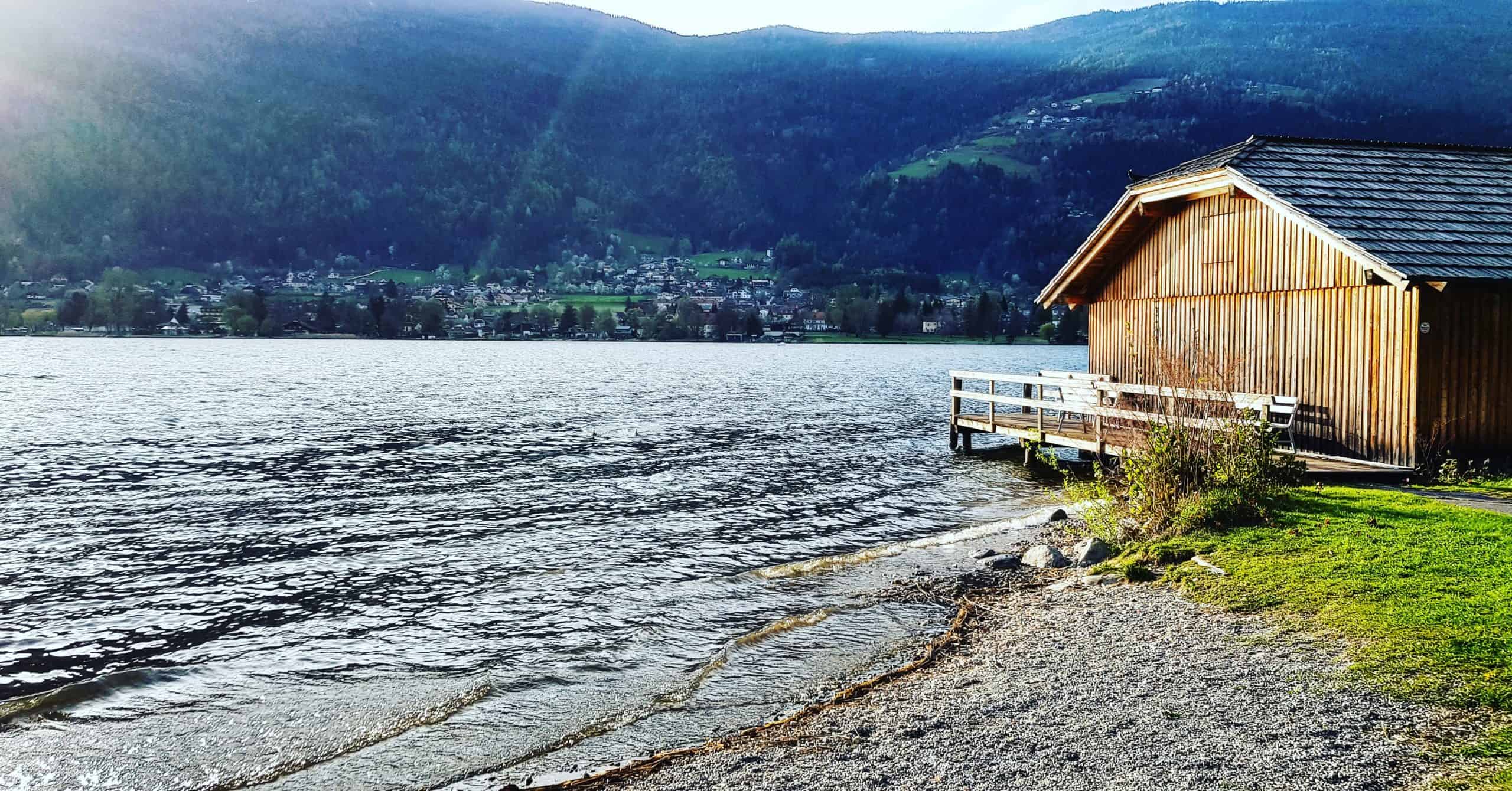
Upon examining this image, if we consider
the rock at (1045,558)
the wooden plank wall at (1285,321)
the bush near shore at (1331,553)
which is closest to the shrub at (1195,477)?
the bush near shore at (1331,553)

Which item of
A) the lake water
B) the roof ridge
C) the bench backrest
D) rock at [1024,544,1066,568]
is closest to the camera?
the lake water

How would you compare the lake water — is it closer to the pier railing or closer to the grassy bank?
the pier railing

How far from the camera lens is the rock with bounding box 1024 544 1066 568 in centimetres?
1372

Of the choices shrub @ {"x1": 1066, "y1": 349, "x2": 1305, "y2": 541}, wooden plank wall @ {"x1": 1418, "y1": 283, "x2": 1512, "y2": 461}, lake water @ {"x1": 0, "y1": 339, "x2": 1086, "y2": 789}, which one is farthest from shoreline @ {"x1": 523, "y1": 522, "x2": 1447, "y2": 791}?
wooden plank wall @ {"x1": 1418, "y1": 283, "x2": 1512, "y2": 461}

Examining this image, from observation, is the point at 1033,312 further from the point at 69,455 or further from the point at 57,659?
the point at 57,659

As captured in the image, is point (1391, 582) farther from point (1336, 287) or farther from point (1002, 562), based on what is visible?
point (1336, 287)

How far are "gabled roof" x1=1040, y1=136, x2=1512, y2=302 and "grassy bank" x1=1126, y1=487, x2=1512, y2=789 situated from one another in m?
4.78

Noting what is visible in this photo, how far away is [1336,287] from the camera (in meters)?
18.4

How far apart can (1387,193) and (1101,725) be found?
54.2ft

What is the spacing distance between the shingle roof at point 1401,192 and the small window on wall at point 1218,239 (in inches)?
40.5

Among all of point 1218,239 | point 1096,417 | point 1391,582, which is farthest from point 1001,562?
point 1218,239

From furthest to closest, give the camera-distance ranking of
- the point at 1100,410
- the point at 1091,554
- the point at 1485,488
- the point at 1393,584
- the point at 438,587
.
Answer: the point at 1100,410
the point at 1485,488
the point at 438,587
the point at 1091,554
the point at 1393,584

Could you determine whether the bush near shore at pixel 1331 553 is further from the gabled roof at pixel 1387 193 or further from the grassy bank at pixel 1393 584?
the gabled roof at pixel 1387 193

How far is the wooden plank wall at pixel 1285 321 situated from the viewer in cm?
1734
